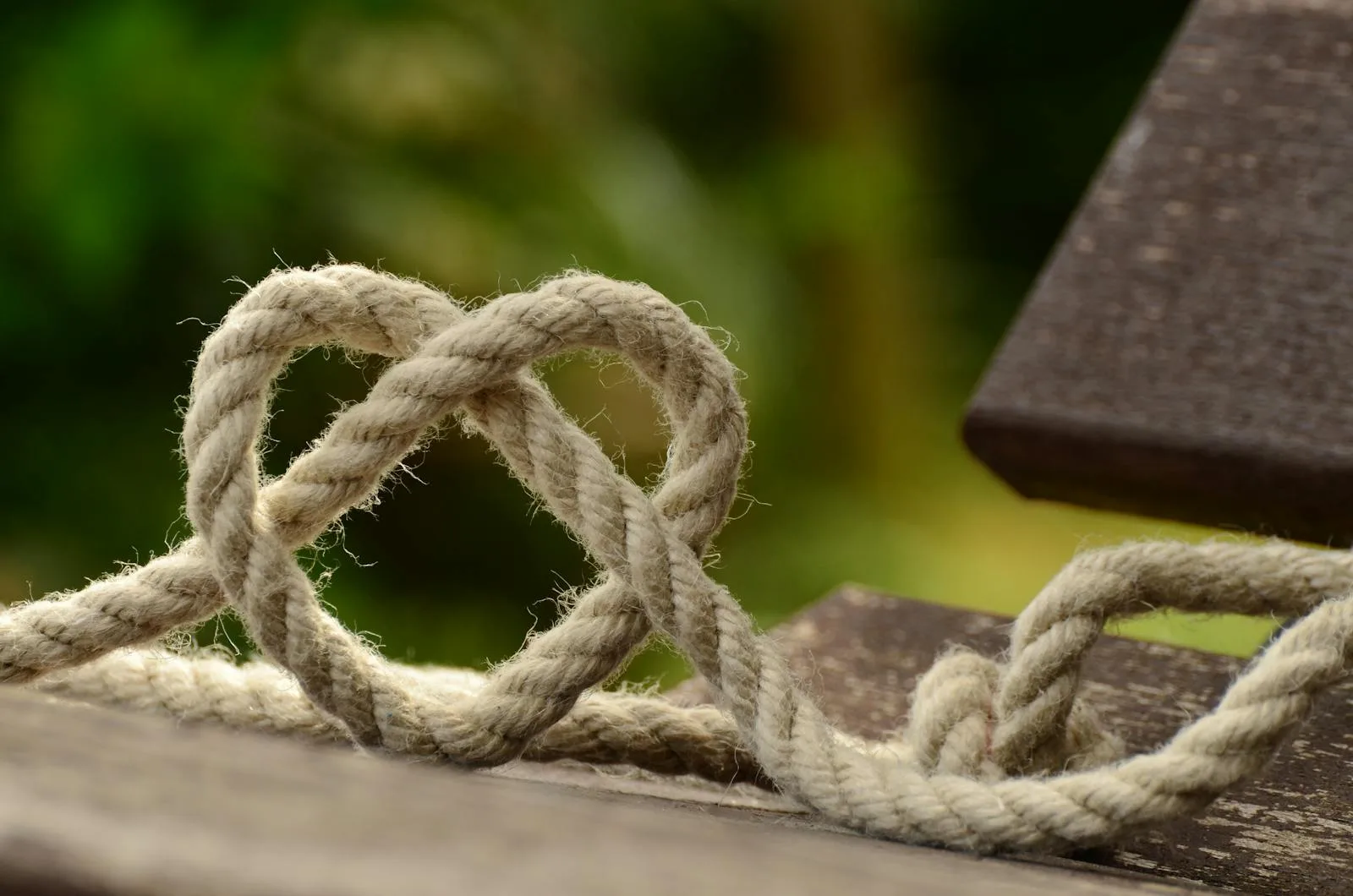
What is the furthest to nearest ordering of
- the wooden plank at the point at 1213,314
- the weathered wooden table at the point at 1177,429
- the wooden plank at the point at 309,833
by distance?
the wooden plank at the point at 1213,314 < the weathered wooden table at the point at 1177,429 < the wooden plank at the point at 309,833

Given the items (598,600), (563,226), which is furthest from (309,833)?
(563,226)

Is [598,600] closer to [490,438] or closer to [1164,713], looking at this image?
[490,438]

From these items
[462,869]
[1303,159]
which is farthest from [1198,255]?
[462,869]

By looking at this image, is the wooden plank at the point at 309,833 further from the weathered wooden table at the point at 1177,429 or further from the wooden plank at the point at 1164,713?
the wooden plank at the point at 1164,713

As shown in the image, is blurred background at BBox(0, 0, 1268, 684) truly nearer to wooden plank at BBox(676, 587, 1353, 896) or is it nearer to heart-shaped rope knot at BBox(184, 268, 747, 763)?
wooden plank at BBox(676, 587, 1353, 896)

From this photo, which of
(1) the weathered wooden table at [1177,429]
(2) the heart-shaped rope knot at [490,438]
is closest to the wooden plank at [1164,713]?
(1) the weathered wooden table at [1177,429]

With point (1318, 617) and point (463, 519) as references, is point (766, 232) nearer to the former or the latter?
point (463, 519)
